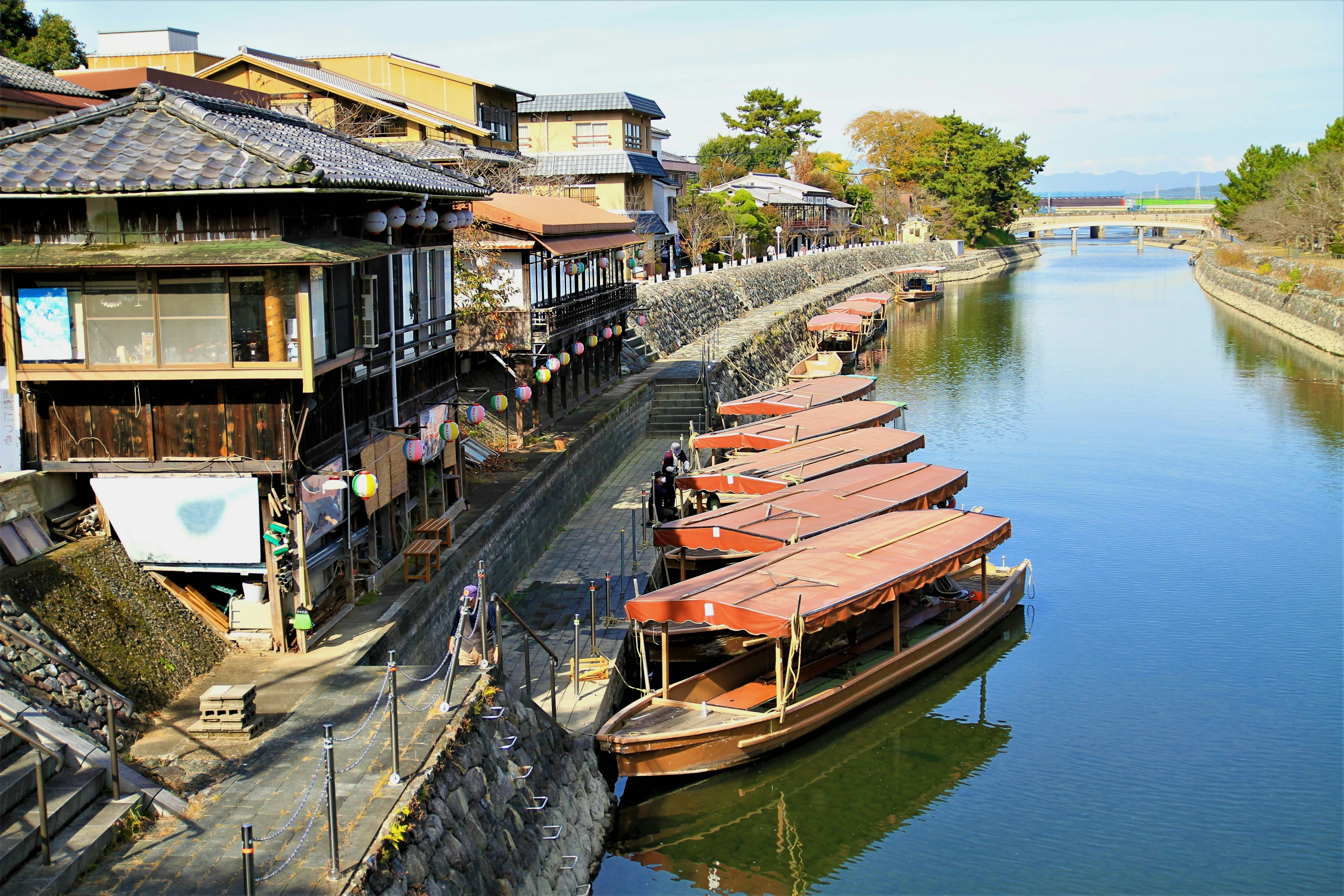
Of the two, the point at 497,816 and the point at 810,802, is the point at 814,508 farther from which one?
→ the point at 497,816

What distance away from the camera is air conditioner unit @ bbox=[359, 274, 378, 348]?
16.7 metres

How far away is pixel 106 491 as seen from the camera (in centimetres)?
1469

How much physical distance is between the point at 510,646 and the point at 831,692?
517 centimetres

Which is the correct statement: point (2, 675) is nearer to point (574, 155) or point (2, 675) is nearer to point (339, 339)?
point (339, 339)

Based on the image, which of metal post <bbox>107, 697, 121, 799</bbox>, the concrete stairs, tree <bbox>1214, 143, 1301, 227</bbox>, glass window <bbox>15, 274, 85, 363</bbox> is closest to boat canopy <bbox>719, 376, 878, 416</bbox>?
the concrete stairs

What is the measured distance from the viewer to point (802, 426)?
32156 millimetres

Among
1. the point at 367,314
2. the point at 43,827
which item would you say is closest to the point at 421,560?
the point at 367,314

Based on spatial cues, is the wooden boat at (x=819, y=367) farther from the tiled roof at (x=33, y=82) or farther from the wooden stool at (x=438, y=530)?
the wooden stool at (x=438, y=530)

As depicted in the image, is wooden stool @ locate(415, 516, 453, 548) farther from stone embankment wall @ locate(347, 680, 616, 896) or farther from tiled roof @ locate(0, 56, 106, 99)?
tiled roof @ locate(0, 56, 106, 99)

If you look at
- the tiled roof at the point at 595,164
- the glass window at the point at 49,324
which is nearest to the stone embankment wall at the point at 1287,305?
the tiled roof at the point at 595,164

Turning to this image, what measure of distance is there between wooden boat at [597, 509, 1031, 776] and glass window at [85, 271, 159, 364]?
7771 millimetres

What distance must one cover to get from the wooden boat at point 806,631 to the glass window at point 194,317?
7.04 m

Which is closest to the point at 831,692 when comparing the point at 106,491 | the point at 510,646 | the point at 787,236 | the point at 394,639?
the point at 510,646

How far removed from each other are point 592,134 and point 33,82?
145 feet
